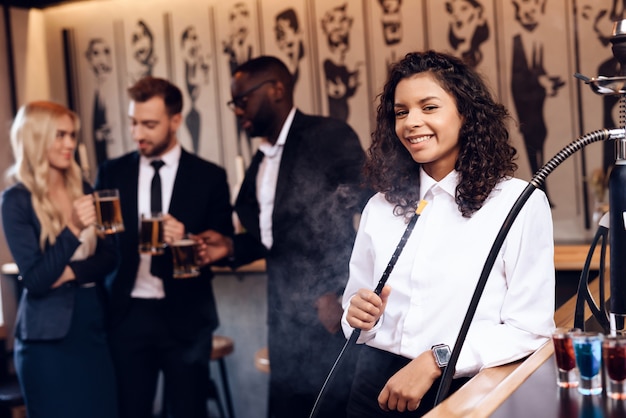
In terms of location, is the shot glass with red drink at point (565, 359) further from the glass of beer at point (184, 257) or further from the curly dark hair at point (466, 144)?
the glass of beer at point (184, 257)

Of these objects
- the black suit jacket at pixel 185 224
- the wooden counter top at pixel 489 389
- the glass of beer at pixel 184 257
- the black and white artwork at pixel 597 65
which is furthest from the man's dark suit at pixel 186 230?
the black and white artwork at pixel 597 65

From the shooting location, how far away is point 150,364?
11.6ft

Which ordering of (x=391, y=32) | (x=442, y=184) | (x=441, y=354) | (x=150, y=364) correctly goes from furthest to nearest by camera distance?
(x=391, y=32), (x=150, y=364), (x=442, y=184), (x=441, y=354)

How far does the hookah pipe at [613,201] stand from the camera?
167cm

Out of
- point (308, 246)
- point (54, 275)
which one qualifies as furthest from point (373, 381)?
point (54, 275)

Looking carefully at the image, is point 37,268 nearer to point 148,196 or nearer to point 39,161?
point 39,161

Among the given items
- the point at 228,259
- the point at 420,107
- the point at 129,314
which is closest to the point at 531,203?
the point at 420,107

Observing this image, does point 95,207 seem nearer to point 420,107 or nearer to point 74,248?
point 74,248

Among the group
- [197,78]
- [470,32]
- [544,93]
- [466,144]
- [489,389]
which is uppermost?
[470,32]

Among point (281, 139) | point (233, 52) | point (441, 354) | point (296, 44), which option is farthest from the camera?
point (233, 52)

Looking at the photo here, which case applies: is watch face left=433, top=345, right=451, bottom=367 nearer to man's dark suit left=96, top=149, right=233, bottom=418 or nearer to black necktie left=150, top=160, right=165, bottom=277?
man's dark suit left=96, top=149, right=233, bottom=418

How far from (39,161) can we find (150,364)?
3.32 feet

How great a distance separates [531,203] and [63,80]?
14.8ft

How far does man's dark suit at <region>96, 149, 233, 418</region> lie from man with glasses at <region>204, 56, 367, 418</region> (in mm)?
201
